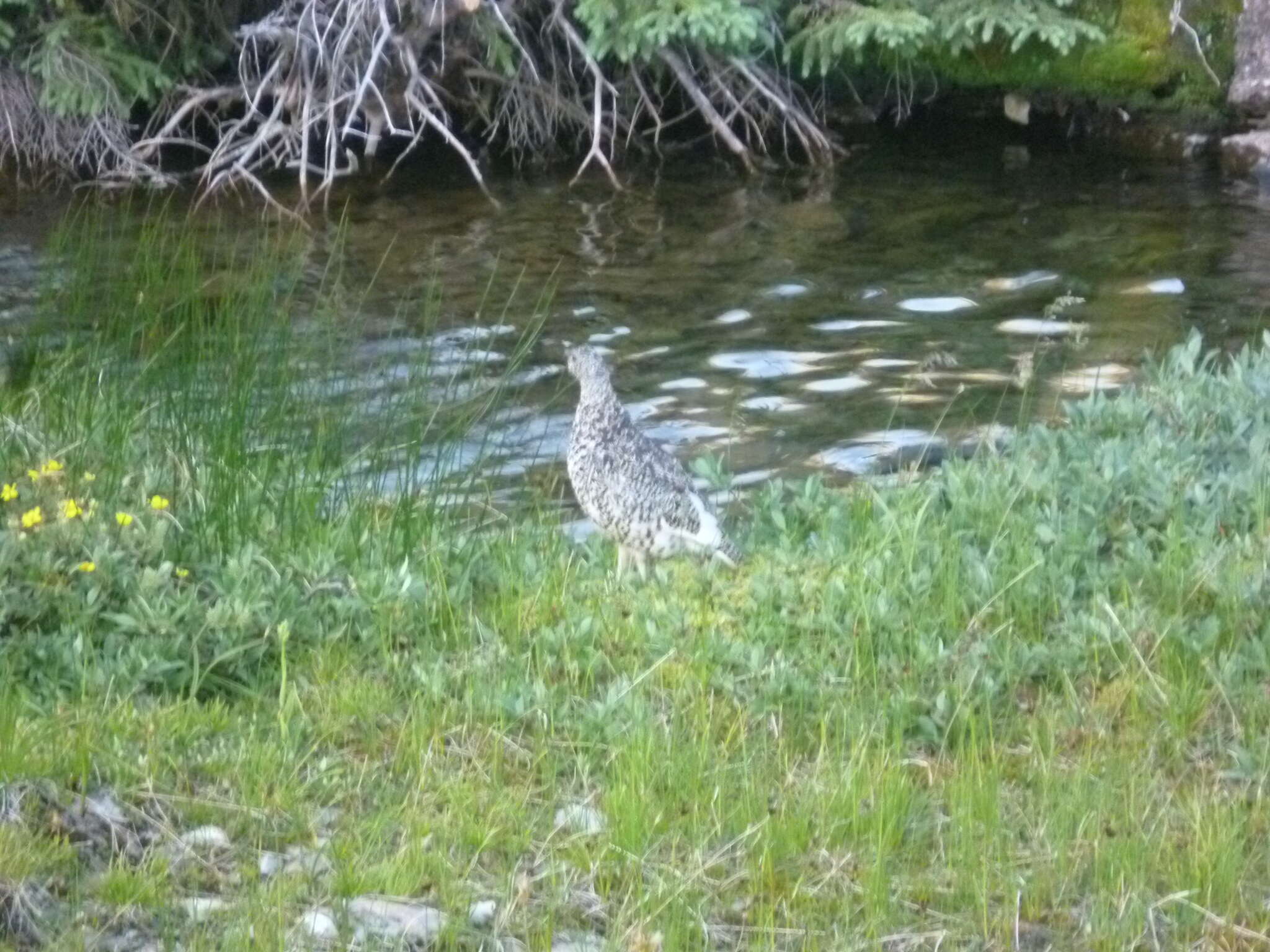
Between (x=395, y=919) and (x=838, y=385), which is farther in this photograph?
(x=838, y=385)

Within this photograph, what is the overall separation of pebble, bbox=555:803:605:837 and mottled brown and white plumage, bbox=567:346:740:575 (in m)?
1.72

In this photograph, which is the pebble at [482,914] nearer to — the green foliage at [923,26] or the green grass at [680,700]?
the green grass at [680,700]

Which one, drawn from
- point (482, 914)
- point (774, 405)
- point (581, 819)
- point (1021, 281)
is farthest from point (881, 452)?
point (482, 914)

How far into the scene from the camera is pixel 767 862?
3.64 m

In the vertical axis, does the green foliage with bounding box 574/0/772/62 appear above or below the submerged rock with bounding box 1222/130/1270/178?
above

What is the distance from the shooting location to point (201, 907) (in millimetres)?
3457

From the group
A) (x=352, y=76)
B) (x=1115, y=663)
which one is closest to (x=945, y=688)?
(x=1115, y=663)

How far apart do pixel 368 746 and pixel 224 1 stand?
10.8 meters

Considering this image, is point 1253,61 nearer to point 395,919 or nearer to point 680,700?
point 680,700

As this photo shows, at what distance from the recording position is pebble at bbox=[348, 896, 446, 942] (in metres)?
3.40

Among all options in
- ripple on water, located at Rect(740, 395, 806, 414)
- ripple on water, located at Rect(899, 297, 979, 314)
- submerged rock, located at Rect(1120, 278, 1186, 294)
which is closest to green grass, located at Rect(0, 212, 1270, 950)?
ripple on water, located at Rect(740, 395, 806, 414)

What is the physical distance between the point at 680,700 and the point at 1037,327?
6287 mm

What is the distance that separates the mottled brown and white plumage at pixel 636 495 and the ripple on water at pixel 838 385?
9.93 ft

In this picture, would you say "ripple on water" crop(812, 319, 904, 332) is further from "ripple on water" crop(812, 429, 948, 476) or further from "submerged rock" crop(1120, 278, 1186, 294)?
"ripple on water" crop(812, 429, 948, 476)
